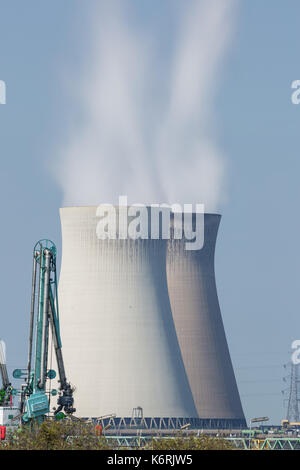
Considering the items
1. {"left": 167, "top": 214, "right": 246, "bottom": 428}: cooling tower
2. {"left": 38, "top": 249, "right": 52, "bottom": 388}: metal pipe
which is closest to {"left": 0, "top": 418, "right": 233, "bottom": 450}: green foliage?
{"left": 38, "top": 249, "right": 52, "bottom": 388}: metal pipe

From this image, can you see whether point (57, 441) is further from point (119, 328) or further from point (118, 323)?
point (119, 328)

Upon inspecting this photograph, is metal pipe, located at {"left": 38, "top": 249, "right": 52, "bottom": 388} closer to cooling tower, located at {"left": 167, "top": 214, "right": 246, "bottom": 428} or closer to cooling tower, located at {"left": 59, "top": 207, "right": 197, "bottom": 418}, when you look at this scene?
cooling tower, located at {"left": 59, "top": 207, "right": 197, "bottom": 418}

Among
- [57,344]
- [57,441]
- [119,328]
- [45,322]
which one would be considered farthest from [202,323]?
[57,441]

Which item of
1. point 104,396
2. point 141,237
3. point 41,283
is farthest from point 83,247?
point 41,283

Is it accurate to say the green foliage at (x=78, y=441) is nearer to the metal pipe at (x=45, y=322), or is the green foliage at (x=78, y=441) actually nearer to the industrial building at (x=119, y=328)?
the metal pipe at (x=45, y=322)

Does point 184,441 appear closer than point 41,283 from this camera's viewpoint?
Yes
